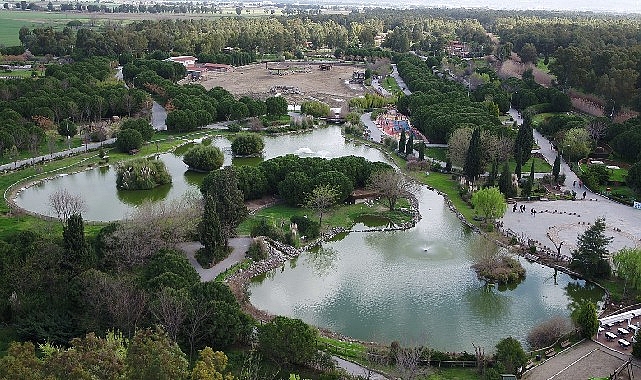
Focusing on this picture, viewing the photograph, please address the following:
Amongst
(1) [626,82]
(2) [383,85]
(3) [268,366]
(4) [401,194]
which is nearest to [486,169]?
(4) [401,194]

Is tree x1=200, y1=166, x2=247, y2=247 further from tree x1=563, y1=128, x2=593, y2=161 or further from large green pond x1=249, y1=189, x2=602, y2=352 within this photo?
tree x1=563, y1=128, x2=593, y2=161

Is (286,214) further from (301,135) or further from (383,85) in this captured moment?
(383,85)

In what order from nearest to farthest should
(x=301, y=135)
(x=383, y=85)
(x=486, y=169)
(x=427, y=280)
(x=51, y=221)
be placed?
(x=427, y=280), (x=51, y=221), (x=486, y=169), (x=301, y=135), (x=383, y=85)

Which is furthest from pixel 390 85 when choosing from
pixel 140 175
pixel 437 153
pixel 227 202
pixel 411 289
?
pixel 411 289

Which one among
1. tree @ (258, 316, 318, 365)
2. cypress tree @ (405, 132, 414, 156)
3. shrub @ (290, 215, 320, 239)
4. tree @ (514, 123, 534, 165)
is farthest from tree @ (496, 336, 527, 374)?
cypress tree @ (405, 132, 414, 156)

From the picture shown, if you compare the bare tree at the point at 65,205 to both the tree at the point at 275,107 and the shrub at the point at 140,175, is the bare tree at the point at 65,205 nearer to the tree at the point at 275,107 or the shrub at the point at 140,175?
the shrub at the point at 140,175
